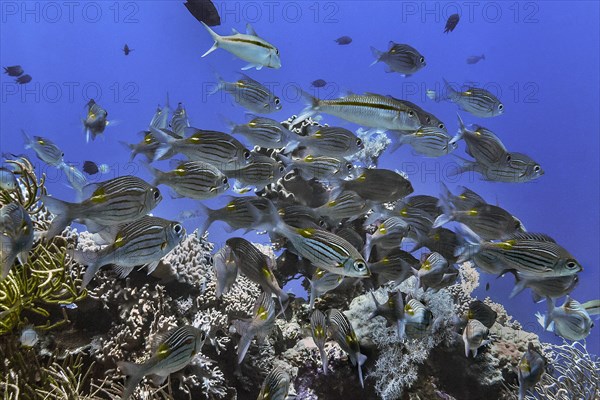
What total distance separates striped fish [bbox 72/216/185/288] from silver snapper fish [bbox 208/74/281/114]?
200cm

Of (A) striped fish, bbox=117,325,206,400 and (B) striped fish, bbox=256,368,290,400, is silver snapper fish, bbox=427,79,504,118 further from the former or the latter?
(A) striped fish, bbox=117,325,206,400

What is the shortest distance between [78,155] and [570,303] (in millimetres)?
12734

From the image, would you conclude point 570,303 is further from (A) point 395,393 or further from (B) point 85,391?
(B) point 85,391

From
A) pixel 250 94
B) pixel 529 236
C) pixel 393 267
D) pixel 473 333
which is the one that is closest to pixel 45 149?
pixel 250 94

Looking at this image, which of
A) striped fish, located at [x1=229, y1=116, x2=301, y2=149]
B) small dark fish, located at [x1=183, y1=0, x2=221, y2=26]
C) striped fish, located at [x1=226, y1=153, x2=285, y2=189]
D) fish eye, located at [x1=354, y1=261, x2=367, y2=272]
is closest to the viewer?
fish eye, located at [x1=354, y1=261, x2=367, y2=272]

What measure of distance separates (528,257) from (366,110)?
5.58 feet

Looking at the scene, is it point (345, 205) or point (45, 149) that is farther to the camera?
point (45, 149)

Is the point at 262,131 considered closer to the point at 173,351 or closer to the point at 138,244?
the point at 138,244

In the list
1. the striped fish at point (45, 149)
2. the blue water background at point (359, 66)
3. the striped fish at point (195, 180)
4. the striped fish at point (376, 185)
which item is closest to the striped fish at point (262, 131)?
the striped fish at point (376, 185)

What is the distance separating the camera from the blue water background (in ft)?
38.5

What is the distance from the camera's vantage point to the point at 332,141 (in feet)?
13.8

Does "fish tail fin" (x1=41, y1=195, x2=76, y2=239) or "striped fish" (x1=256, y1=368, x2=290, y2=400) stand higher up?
"fish tail fin" (x1=41, y1=195, x2=76, y2=239)

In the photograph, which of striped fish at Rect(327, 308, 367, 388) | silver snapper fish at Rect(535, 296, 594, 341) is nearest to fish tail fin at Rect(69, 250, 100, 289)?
striped fish at Rect(327, 308, 367, 388)

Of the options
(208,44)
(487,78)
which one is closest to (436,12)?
(487,78)
